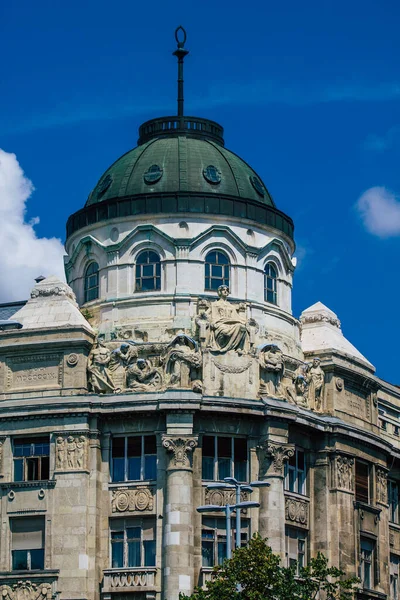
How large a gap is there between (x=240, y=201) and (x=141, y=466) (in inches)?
597

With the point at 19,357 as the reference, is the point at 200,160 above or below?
above

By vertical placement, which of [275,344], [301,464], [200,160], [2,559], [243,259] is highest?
[200,160]

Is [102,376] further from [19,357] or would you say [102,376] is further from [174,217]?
[174,217]

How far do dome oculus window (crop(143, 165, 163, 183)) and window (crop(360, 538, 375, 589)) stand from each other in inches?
829

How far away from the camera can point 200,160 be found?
81562mm

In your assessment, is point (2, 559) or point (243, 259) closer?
point (2, 559)

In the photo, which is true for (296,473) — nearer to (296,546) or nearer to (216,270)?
(296,546)

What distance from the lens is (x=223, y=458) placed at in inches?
2918

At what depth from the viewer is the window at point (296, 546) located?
7538 cm

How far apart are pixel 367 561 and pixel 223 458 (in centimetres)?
1060

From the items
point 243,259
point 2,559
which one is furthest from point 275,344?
point 2,559

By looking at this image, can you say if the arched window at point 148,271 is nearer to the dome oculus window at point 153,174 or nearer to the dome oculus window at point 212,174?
the dome oculus window at point 153,174

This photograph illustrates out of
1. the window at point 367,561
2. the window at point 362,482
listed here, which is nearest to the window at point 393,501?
the window at point 362,482

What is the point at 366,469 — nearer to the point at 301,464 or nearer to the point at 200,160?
the point at 301,464
